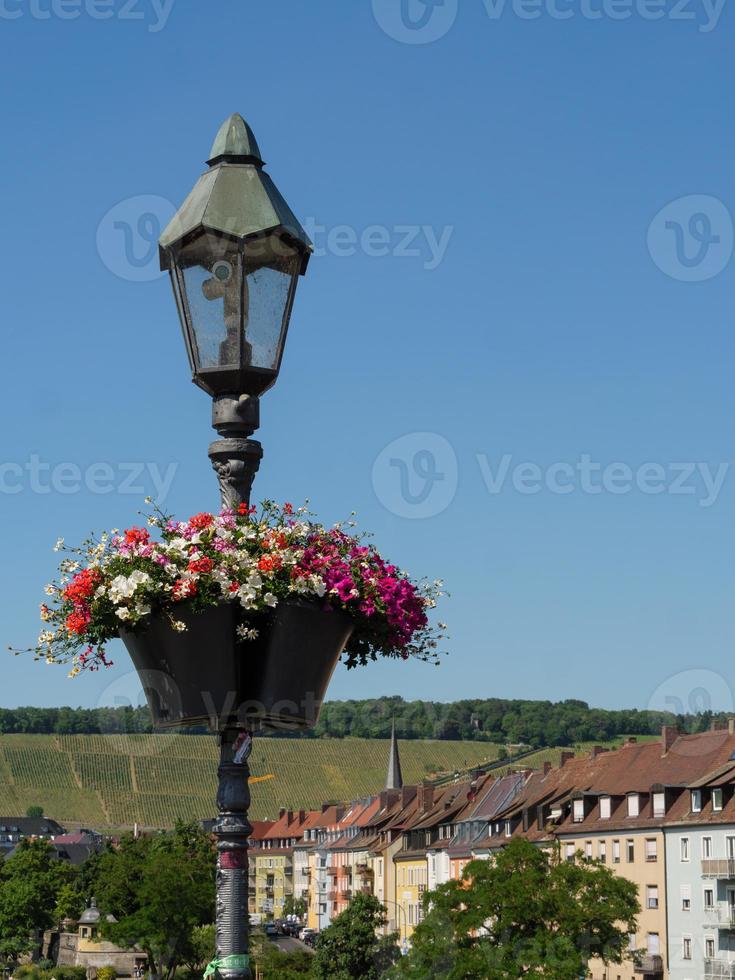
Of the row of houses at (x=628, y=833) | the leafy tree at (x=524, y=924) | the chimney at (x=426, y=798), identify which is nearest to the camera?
the leafy tree at (x=524, y=924)

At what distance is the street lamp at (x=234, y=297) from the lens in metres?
7.45

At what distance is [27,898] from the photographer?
418 ft

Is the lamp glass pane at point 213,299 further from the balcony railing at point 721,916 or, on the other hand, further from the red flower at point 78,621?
the balcony railing at point 721,916

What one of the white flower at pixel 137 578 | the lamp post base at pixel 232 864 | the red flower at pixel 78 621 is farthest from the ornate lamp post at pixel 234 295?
the lamp post base at pixel 232 864

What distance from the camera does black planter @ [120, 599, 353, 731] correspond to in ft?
23.1

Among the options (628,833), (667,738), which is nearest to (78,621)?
(628,833)

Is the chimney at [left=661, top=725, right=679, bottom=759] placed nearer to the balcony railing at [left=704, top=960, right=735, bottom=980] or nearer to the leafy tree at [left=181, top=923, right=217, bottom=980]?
the balcony railing at [left=704, top=960, right=735, bottom=980]

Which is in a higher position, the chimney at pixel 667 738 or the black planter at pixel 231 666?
the black planter at pixel 231 666

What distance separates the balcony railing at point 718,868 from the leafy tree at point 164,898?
112 feet

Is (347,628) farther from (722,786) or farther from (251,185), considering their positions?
(722,786)

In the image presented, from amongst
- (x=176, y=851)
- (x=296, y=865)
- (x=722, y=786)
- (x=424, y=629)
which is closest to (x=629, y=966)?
(x=722, y=786)

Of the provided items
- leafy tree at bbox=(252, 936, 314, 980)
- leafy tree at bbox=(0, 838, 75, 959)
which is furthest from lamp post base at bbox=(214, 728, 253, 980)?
leafy tree at bbox=(0, 838, 75, 959)

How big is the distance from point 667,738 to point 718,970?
649 inches

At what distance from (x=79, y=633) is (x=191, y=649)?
621mm
